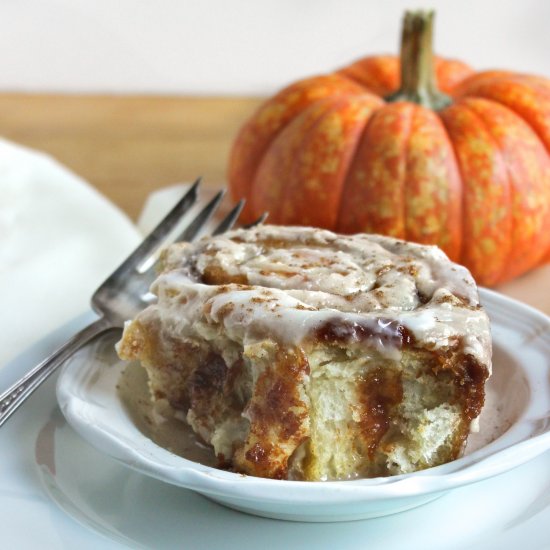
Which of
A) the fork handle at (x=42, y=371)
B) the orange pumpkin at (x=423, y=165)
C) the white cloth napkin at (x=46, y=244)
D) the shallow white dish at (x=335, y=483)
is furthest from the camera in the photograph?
the orange pumpkin at (x=423, y=165)

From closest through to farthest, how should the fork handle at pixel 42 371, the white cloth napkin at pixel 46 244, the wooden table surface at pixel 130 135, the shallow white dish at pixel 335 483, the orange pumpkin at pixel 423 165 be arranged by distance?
the shallow white dish at pixel 335 483 → the fork handle at pixel 42 371 → the white cloth napkin at pixel 46 244 → the orange pumpkin at pixel 423 165 → the wooden table surface at pixel 130 135

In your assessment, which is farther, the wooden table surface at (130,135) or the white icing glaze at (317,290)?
the wooden table surface at (130,135)

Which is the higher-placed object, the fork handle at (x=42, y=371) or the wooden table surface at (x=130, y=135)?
the fork handle at (x=42, y=371)

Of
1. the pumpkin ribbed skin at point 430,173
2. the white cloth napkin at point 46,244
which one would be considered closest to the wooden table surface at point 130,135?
the white cloth napkin at point 46,244

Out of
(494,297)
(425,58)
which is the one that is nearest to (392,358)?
(494,297)

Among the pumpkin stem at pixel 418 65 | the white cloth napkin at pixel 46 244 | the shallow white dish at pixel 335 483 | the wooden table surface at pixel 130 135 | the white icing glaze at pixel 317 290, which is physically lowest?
the wooden table surface at pixel 130 135

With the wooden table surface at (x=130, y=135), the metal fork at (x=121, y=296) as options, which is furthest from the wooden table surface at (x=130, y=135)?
the metal fork at (x=121, y=296)

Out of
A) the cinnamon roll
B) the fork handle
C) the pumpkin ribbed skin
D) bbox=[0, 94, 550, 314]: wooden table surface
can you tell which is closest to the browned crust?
the cinnamon roll

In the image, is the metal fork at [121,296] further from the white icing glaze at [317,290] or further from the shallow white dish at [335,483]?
the white icing glaze at [317,290]

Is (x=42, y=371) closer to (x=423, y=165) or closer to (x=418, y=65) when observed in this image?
(x=423, y=165)
